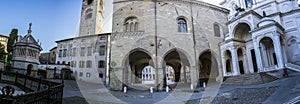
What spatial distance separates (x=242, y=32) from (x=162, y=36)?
8.73m

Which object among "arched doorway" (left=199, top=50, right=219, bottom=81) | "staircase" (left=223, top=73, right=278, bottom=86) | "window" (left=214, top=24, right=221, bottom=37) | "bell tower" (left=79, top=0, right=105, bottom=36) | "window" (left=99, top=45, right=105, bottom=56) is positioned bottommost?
"staircase" (left=223, top=73, right=278, bottom=86)

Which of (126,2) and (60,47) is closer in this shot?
(126,2)

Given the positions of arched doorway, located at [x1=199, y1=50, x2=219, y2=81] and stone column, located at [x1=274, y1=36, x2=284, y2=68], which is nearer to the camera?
stone column, located at [x1=274, y1=36, x2=284, y2=68]

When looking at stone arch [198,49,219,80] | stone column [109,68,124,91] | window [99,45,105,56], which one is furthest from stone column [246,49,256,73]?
window [99,45,105,56]

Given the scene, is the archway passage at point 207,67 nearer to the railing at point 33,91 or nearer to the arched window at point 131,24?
the arched window at point 131,24

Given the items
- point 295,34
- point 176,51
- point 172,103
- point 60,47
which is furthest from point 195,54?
A: point 60,47

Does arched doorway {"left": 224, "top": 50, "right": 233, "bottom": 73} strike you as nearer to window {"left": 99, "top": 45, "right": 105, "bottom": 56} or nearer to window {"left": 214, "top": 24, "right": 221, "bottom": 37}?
window {"left": 214, "top": 24, "right": 221, "bottom": 37}

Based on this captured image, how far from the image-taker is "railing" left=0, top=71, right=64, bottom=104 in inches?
126

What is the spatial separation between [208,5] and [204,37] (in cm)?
458

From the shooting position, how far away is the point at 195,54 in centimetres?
1744

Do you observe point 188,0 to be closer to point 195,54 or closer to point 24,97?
point 195,54

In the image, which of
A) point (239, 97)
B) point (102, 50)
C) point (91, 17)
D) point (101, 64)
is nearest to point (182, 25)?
point (239, 97)

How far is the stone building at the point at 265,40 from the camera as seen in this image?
13.8 metres

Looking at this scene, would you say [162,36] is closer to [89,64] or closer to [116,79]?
[116,79]
